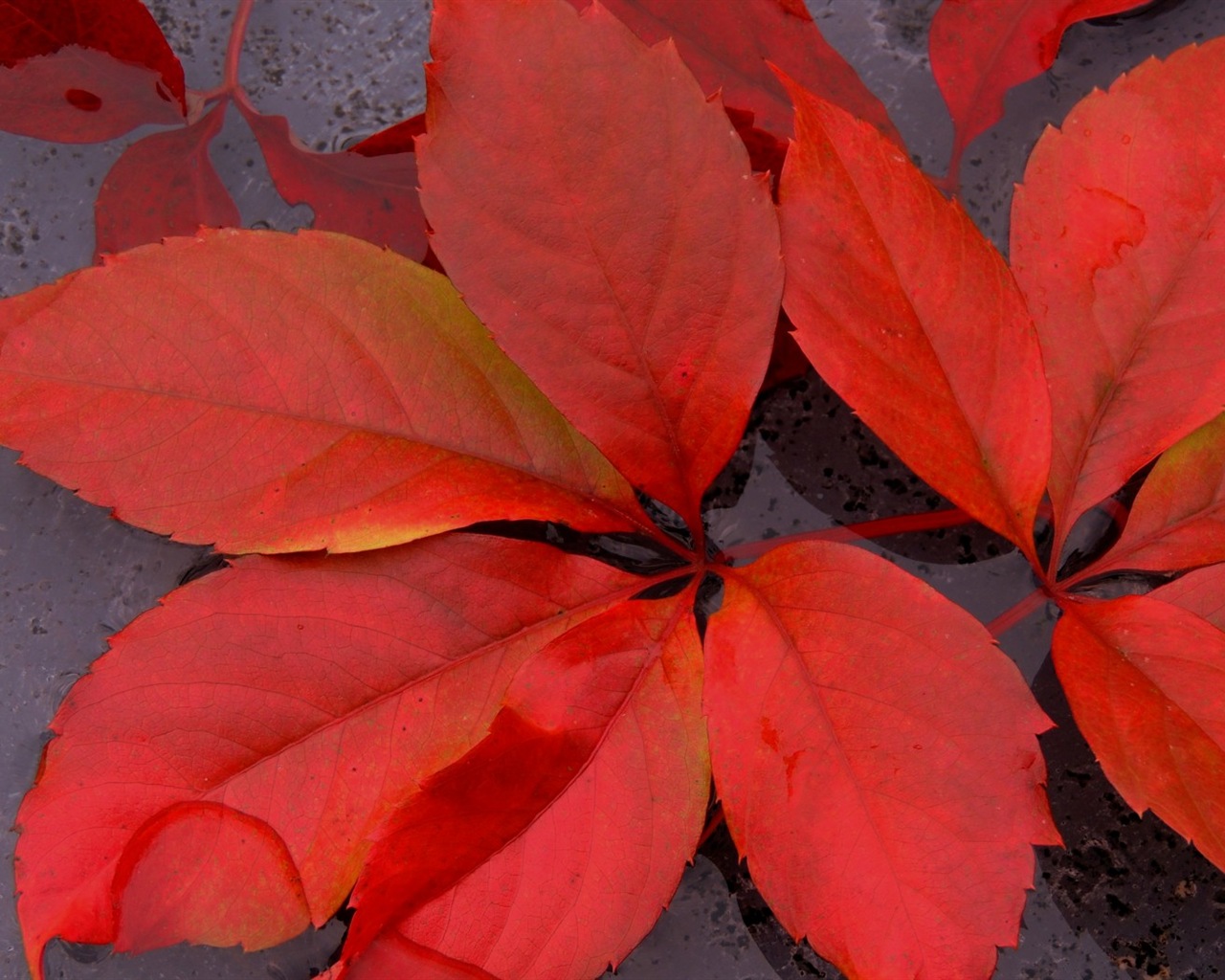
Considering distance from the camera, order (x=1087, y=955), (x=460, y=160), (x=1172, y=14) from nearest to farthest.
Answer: (x=460, y=160)
(x=1087, y=955)
(x=1172, y=14)

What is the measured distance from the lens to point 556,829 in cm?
69

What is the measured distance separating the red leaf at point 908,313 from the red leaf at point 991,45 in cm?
20

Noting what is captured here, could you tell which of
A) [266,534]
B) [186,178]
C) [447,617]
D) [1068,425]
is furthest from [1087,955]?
[186,178]

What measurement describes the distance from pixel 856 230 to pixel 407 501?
34cm

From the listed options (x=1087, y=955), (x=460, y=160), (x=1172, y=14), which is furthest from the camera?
(x=1172, y=14)

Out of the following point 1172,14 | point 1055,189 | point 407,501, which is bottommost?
point 407,501

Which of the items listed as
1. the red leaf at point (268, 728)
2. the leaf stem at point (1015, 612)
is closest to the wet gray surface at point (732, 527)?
the leaf stem at point (1015, 612)

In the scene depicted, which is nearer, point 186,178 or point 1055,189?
point 1055,189

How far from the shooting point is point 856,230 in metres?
0.72

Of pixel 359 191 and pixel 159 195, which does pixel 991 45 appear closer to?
pixel 359 191

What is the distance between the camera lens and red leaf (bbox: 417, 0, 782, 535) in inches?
26.8

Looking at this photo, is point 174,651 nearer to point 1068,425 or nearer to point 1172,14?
point 1068,425

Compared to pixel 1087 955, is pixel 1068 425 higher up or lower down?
higher up

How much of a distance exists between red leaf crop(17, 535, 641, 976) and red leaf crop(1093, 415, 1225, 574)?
42cm
